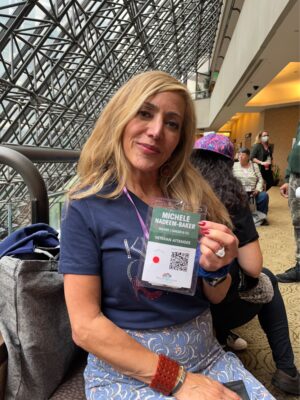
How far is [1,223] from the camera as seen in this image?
1756 millimetres

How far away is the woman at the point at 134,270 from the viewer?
3.09 feet

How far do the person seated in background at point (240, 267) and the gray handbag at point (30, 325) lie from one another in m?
0.76

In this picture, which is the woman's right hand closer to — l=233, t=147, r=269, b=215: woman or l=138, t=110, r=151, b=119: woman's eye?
l=138, t=110, r=151, b=119: woman's eye

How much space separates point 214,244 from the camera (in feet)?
3.05

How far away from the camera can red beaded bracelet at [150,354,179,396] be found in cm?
93

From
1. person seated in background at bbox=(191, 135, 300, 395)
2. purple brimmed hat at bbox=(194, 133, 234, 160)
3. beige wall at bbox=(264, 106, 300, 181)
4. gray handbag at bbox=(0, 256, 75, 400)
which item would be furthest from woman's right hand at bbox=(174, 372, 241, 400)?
beige wall at bbox=(264, 106, 300, 181)

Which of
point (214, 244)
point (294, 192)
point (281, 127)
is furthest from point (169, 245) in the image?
Result: point (281, 127)

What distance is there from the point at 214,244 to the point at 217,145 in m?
0.81

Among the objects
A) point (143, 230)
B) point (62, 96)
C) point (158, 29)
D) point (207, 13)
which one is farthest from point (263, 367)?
point (207, 13)

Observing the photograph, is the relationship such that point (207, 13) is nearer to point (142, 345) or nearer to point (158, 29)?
point (158, 29)

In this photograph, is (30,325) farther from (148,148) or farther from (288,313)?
(288,313)

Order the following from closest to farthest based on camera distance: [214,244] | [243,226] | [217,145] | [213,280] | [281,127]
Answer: [214,244] → [213,280] → [243,226] → [217,145] → [281,127]

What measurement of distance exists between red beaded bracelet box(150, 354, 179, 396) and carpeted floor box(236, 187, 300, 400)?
117cm

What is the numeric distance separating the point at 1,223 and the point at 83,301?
1.00 metres
